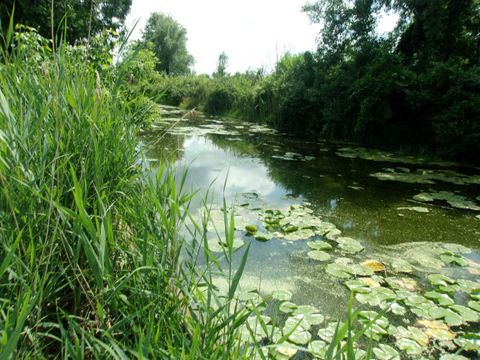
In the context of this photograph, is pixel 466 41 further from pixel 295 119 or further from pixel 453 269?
pixel 453 269

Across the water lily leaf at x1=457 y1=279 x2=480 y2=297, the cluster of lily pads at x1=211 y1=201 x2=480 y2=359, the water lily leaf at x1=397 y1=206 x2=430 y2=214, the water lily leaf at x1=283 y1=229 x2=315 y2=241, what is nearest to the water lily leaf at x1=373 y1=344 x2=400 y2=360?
the cluster of lily pads at x1=211 y1=201 x2=480 y2=359

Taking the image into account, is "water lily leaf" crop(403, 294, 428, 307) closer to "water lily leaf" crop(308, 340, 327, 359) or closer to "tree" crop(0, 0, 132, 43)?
"water lily leaf" crop(308, 340, 327, 359)

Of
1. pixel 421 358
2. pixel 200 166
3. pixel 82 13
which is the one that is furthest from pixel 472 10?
pixel 82 13

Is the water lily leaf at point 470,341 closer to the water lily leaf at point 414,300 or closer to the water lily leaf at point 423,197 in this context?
the water lily leaf at point 414,300

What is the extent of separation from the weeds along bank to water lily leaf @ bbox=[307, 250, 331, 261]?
147 cm

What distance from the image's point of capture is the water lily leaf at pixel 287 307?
6.21ft

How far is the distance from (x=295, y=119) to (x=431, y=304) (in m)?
9.64

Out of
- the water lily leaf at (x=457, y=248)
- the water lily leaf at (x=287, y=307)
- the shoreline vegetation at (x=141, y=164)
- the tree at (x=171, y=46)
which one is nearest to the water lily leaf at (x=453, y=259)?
the water lily leaf at (x=457, y=248)

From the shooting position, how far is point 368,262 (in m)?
2.55

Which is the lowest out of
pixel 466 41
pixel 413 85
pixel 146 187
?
pixel 146 187

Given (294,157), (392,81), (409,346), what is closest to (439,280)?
(409,346)

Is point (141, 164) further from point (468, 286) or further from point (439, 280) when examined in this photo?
point (468, 286)

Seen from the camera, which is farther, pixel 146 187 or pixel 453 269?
pixel 453 269

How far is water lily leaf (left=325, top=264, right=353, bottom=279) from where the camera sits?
7.68 feet
